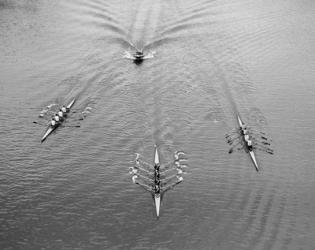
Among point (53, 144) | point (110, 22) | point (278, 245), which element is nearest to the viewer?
point (278, 245)

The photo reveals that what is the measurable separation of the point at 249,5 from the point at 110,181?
36.0 meters

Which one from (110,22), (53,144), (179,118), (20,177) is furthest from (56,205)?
(110,22)

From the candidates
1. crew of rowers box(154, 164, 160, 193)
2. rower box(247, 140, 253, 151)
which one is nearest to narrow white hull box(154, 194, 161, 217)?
crew of rowers box(154, 164, 160, 193)

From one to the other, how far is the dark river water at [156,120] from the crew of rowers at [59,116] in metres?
0.69

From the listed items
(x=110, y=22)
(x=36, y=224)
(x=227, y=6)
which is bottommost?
(x=36, y=224)

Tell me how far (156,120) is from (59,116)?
773cm

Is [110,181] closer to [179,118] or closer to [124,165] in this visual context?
[124,165]

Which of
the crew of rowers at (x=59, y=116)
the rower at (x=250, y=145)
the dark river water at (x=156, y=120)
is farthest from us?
the crew of rowers at (x=59, y=116)

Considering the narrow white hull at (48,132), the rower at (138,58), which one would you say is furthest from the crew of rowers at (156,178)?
the rower at (138,58)

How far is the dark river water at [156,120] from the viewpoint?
84.5ft

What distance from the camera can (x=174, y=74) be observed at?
40.6 metres

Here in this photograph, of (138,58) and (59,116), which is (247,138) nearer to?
(59,116)

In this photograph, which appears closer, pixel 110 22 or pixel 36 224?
pixel 36 224

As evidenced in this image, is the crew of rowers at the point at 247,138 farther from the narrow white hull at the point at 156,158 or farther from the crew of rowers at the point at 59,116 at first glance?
the crew of rowers at the point at 59,116
